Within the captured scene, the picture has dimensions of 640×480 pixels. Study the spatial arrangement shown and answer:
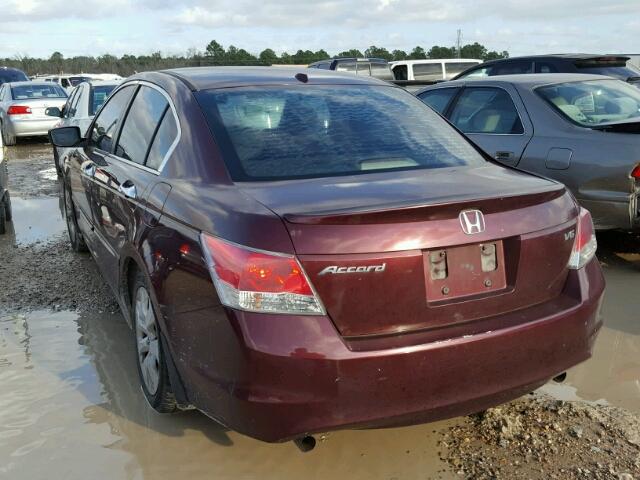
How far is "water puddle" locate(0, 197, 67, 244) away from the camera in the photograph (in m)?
7.21

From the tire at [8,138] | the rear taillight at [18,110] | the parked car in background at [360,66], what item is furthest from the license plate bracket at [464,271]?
the parked car in background at [360,66]

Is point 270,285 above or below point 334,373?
above

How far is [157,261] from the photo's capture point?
293 centimetres

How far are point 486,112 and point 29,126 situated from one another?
42.5 feet

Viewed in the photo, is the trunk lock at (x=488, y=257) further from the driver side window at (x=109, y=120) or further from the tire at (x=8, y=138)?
the tire at (x=8, y=138)

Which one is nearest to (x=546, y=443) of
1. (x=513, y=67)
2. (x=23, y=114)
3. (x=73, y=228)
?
(x=73, y=228)

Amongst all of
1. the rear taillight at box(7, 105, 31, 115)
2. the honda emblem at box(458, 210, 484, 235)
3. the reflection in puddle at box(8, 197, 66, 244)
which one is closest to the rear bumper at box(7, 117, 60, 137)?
the rear taillight at box(7, 105, 31, 115)

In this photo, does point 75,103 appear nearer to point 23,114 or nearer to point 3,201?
point 3,201

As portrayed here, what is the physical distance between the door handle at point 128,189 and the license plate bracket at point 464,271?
164 centimetres

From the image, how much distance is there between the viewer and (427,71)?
20.5 meters

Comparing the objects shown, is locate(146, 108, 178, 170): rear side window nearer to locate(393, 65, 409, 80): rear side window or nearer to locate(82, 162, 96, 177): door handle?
locate(82, 162, 96, 177): door handle

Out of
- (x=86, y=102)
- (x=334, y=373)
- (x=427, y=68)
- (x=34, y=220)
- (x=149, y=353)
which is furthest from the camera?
(x=427, y=68)

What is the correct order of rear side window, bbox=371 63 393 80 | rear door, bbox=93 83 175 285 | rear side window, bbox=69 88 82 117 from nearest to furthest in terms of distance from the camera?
rear door, bbox=93 83 175 285
rear side window, bbox=69 88 82 117
rear side window, bbox=371 63 393 80

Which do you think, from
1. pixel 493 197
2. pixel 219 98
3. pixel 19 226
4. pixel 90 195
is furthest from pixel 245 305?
pixel 19 226
